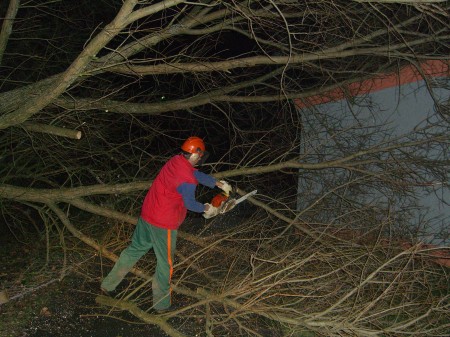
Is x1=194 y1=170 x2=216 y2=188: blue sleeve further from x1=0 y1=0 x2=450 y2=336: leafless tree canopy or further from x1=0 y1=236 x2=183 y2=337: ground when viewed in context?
x1=0 y1=236 x2=183 y2=337: ground

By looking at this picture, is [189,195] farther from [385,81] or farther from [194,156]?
[385,81]

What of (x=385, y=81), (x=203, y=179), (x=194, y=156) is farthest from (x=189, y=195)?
(x=385, y=81)

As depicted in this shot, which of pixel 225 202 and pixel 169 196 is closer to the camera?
pixel 169 196

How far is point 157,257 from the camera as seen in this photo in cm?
459

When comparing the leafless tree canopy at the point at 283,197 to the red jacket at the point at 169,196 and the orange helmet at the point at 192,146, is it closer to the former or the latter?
the red jacket at the point at 169,196

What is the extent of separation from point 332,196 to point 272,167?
129cm

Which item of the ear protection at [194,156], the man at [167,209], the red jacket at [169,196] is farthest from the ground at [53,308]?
the ear protection at [194,156]

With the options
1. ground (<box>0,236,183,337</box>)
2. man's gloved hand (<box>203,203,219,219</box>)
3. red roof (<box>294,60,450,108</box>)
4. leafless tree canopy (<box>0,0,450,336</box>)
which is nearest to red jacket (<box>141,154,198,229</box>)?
man's gloved hand (<box>203,203,219,219</box>)

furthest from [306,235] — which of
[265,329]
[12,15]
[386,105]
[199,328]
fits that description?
[12,15]

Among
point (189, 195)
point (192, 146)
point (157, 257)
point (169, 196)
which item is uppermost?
point (192, 146)

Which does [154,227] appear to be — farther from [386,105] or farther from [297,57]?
[386,105]

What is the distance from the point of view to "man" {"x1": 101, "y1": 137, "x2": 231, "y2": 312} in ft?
14.3

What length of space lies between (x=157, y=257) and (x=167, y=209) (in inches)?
20.3

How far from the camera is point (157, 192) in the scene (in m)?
4.50
